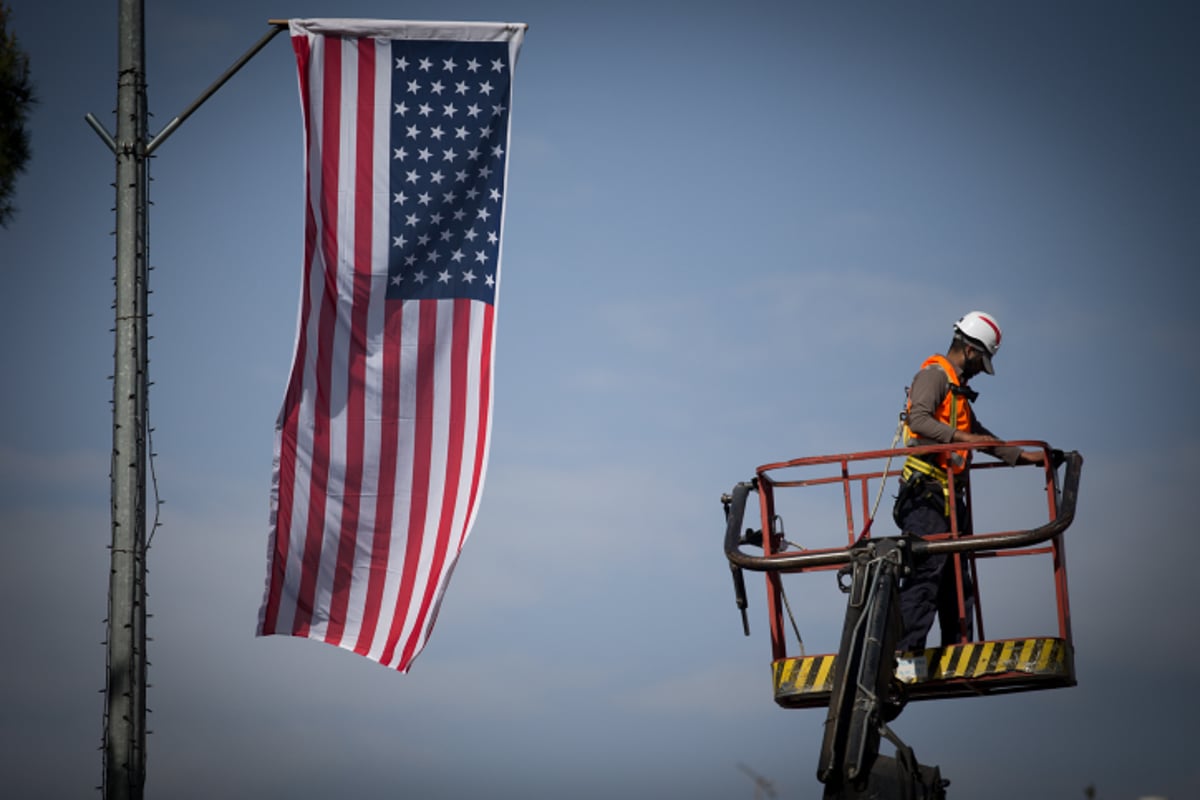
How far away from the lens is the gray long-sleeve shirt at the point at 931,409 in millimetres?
11021

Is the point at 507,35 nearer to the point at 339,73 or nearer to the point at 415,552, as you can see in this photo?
the point at 339,73

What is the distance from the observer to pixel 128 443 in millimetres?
11727

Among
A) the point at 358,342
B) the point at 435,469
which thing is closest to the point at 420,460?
the point at 435,469

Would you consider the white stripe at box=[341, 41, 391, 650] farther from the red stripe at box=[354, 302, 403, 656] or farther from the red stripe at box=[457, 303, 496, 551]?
the red stripe at box=[457, 303, 496, 551]

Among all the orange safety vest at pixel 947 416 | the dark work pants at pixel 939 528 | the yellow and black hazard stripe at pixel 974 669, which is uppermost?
the orange safety vest at pixel 947 416

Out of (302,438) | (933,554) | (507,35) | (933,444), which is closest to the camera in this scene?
(933,554)

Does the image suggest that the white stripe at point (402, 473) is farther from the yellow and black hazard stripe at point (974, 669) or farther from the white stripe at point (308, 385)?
the yellow and black hazard stripe at point (974, 669)

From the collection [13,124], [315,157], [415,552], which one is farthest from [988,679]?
[13,124]

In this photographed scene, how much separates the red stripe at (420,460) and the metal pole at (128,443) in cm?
187

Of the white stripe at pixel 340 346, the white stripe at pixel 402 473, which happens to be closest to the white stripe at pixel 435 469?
the white stripe at pixel 402 473

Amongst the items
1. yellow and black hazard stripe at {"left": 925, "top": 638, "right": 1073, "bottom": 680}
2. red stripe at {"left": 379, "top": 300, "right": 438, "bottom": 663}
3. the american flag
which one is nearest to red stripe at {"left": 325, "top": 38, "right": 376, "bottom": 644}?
the american flag

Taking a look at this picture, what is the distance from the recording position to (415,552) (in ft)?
40.2

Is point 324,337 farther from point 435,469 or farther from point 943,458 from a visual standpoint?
point 943,458

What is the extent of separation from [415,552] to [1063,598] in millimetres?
4874
